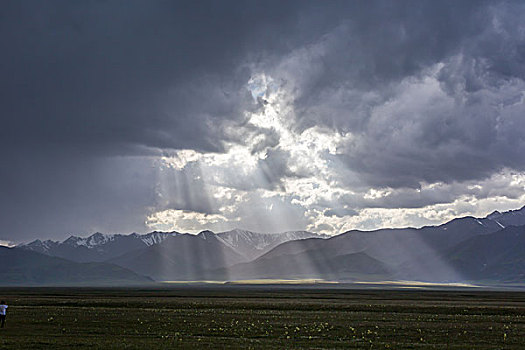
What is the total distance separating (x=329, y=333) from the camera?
149 feet

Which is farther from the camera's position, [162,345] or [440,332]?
[440,332]

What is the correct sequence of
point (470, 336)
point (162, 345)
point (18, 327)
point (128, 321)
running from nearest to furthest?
point (162, 345), point (470, 336), point (18, 327), point (128, 321)

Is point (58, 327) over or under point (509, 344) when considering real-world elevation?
over

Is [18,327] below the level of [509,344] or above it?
above

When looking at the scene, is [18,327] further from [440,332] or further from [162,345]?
[440,332]

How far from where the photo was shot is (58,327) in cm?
4778

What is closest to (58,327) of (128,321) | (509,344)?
(128,321)

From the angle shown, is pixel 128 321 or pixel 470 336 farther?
pixel 128 321

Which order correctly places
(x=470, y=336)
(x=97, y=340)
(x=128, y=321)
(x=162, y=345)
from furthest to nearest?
(x=128, y=321) → (x=470, y=336) → (x=97, y=340) → (x=162, y=345)

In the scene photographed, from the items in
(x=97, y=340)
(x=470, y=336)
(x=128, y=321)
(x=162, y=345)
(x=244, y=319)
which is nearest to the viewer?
(x=162, y=345)

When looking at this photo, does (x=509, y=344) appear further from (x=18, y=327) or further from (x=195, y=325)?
(x=18, y=327)

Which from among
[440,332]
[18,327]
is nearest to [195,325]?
[18,327]

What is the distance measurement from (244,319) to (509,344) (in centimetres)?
2855

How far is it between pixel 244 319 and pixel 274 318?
162 inches
